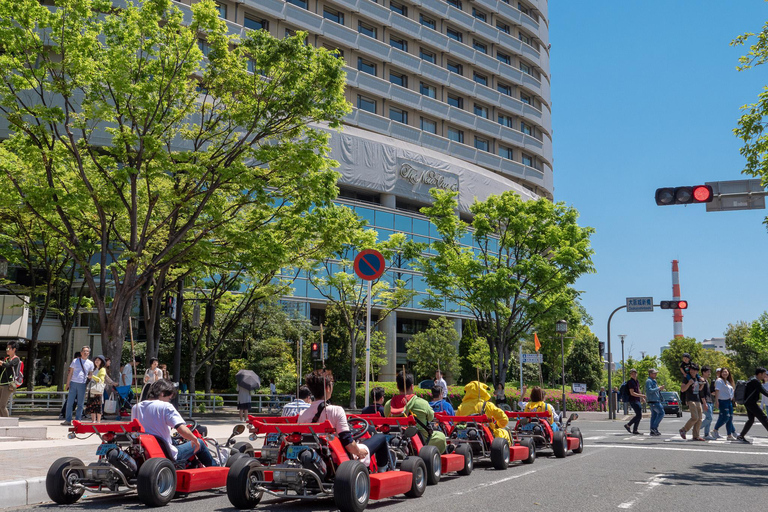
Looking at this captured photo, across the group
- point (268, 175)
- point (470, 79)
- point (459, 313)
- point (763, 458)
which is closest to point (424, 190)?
point (459, 313)

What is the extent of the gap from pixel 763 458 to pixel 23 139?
1824cm

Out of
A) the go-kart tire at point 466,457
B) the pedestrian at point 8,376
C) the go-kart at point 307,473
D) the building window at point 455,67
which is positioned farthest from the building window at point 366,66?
the go-kart at point 307,473

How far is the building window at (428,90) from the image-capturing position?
53812mm

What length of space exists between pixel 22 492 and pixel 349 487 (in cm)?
361

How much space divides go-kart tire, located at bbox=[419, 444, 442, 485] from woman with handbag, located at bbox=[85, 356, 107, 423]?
11384 millimetres

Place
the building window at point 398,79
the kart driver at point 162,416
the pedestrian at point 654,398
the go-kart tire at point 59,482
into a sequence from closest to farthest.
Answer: the go-kart tire at point 59,482 → the kart driver at point 162,416 → the pedestrian at point 654,398 → the building window at point 398,79

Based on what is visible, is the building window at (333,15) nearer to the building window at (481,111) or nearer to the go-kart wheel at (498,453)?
the building window at (481,111)

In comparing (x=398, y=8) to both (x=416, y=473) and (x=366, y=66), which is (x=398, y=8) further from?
(x=416, y=473)

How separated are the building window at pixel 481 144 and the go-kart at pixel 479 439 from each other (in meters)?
48.2

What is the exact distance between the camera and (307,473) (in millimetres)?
6445

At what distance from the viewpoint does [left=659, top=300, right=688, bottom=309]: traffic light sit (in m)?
26.9

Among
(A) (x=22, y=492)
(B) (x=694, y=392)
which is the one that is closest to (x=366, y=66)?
(B) (x=694, y=392)

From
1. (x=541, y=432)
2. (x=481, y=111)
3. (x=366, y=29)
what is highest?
→ (x=366, y=29)

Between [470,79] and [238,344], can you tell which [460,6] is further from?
[238,344]
